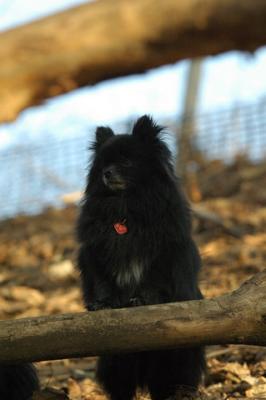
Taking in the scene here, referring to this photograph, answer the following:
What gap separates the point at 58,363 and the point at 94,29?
342cm

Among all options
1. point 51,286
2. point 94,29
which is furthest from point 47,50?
point 51,286

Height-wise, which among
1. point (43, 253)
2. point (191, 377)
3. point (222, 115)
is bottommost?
point (191, 377)

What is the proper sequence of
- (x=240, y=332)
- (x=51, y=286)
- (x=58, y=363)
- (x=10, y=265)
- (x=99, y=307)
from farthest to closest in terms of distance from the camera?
(x=10, y=265) < (x=51, y=286) < (x=58, y=363) < (x=99, y=307) < (x=240, y=332)

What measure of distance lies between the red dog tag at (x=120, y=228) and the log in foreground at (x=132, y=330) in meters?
1.25

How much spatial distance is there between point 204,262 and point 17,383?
4.15 metres

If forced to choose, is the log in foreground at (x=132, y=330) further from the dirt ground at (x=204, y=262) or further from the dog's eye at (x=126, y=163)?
the dog's eye at (x=126, y=163)

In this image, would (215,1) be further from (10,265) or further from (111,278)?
(10,265)

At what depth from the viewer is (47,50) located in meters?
7.80

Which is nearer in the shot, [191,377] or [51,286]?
[191,377]

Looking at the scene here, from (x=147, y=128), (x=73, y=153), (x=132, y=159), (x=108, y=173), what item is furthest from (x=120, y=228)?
(x=73, y=153)

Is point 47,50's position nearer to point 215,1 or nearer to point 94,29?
point 94,29

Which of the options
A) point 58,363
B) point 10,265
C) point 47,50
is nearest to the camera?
point 58,363

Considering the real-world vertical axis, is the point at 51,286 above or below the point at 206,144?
below

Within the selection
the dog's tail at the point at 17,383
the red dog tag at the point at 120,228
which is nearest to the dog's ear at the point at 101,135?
the red dog tag at the point at 120,228
